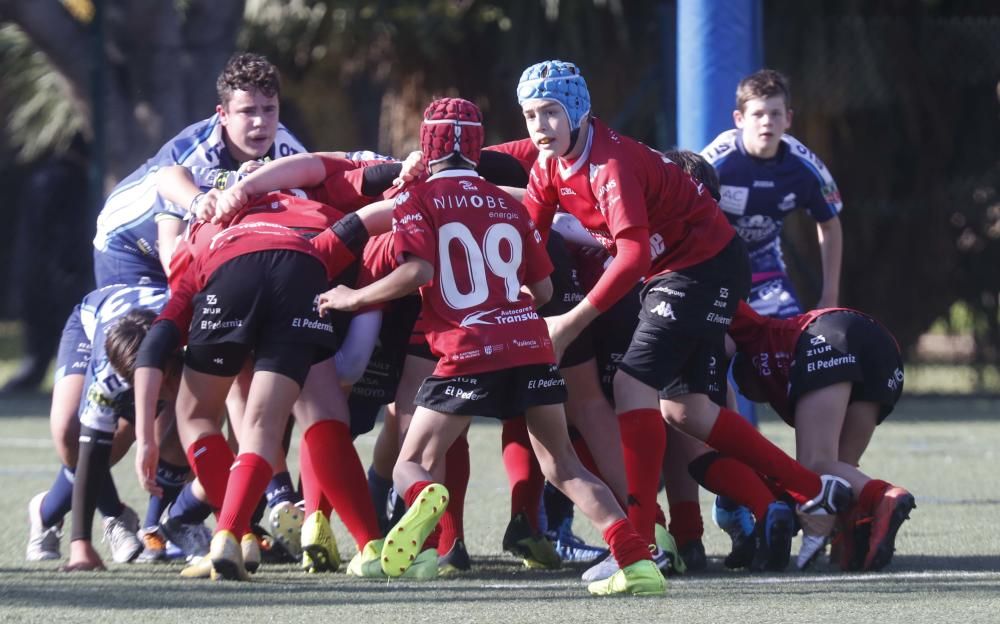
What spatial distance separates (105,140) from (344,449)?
6540mm

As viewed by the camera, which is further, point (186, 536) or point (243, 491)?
point (186, 536)

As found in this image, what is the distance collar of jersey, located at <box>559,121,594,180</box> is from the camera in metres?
4.80

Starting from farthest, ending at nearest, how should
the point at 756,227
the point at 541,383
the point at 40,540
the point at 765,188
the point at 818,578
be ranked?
the point at 756,227 → the point at 765,188 → the point at 40,540 → the point at 818,578 → the point at 541,383

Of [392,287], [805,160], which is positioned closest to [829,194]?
[805,160]

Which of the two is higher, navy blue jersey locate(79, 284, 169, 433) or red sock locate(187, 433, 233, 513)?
navy blue jersey locate(79, 284, 169, 433)

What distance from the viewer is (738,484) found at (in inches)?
196

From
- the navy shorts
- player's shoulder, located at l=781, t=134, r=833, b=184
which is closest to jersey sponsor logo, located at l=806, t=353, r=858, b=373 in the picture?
player's shoulder, located at l=781, t=134, r=833, b=184

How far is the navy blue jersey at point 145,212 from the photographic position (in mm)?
5531

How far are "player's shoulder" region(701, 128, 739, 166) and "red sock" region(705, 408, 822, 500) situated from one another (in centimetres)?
155

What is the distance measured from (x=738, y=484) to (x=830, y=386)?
0.46 meters

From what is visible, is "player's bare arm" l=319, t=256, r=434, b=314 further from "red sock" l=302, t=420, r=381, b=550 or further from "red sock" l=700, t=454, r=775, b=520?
"red sock" l=700, t=454, r=775, b=520

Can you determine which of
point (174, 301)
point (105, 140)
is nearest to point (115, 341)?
point (174, 301)

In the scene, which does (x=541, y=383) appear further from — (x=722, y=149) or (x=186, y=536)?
(x=722, y=149)

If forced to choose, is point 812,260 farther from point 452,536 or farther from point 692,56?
point 452,536
